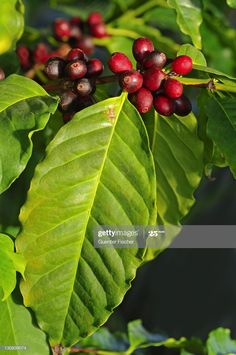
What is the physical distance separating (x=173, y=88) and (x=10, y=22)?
38 cm

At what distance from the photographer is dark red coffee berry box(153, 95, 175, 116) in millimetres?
1085

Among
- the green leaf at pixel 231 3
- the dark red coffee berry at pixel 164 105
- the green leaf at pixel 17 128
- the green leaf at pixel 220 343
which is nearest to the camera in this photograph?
the green leaf at pixel 17 128

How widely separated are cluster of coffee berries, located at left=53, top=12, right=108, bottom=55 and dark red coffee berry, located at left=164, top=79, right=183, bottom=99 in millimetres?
559

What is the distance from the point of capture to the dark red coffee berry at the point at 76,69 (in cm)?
110

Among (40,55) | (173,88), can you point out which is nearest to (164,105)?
(173,88)

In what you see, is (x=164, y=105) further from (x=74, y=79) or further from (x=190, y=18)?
(x=190, y=18)

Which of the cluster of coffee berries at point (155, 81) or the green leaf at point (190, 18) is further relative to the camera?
the green leaf at point (190, 18)

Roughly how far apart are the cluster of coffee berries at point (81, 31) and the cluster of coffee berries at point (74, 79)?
453 mm

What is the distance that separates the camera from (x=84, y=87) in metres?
1.09

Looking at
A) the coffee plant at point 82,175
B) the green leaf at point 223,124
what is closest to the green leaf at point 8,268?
the coffee plant at point 82,175

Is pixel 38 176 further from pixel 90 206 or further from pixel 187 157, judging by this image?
pixel 187 157

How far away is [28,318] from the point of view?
1153 mm

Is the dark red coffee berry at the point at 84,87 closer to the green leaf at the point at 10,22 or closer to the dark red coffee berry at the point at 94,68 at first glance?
the dark red coffee berry at the point at 94,68

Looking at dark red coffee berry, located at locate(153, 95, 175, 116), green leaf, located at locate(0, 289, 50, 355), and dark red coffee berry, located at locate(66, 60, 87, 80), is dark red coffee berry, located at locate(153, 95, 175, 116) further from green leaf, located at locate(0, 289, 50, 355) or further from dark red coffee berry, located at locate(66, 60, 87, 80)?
green leaf, located at locate(0, 289, 50, 355)
